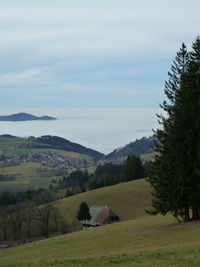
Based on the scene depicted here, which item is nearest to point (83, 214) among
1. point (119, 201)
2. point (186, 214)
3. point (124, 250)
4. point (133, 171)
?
point (119, 201)

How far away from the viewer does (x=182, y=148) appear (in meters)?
31.9

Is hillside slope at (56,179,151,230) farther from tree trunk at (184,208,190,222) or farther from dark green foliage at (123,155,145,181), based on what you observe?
tree trunk at (184,208,190,222)

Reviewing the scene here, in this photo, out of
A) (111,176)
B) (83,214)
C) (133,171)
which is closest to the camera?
(83,214)

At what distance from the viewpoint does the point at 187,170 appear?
3139 cm

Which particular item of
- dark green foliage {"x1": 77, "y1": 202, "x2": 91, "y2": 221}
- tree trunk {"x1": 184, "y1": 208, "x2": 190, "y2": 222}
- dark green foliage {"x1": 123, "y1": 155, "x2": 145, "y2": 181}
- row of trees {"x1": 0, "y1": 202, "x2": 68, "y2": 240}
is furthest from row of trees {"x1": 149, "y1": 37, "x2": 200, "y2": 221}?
dark green foliage {"x1": 123, "y1": 155, "x2": 145, "y2": 181}

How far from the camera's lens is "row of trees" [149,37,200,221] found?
3133cm

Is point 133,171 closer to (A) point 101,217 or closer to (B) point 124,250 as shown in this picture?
(A) point 101,217

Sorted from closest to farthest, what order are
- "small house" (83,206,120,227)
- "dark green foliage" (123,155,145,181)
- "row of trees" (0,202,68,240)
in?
"row of trees" (0,202,68,240) < "small house" (83,206,120,227) < "dark green foliage" (123,155,145,181)

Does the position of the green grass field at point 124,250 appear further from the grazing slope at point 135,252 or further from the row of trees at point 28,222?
the row of trees at point 28,222

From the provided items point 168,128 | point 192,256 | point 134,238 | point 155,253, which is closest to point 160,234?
point 134,238

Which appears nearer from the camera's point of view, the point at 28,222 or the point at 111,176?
the point at 28,222

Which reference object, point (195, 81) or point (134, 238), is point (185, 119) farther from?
point (134, 238)

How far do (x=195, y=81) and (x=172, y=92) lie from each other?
2084 millimetres

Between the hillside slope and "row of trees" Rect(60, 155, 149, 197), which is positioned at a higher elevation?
"row of trees" Rect(60, 155, 149, 197)
